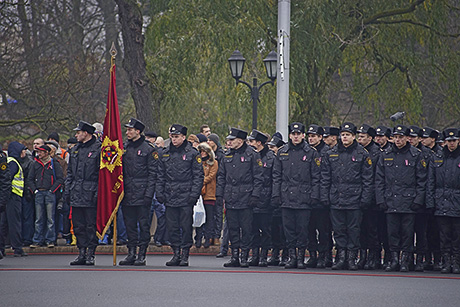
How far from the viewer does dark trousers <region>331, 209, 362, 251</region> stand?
47.2ft

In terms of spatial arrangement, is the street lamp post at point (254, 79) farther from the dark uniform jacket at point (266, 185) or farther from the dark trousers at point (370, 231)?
the dark trousers at point (370, 231)

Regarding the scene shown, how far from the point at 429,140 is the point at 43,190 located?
23.2 feet

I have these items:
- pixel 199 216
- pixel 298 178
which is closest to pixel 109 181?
pixel 298 178

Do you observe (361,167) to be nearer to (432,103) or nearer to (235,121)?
(235,121)

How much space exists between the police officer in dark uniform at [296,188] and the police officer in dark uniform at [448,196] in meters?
1.78

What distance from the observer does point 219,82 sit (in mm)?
24375

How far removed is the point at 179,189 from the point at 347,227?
265 centimetres

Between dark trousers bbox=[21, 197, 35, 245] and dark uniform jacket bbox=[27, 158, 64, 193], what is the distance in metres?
0.31

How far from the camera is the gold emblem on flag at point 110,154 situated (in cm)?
1447

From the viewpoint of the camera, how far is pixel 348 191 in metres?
14.4

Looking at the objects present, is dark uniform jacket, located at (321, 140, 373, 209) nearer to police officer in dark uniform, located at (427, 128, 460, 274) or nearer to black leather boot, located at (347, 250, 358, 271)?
black leather boot, located at (347, 250, 358, 271)

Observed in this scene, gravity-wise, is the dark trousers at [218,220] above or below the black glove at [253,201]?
below

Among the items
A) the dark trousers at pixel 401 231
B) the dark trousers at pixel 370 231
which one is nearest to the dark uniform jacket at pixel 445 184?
the dark trousers at pixel 401 231

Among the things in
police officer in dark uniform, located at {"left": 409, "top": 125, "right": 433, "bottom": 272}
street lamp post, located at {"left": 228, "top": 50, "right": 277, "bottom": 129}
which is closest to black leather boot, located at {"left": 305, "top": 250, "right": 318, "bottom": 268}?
police officer in dark uniform, located at {"left": 409, "top": 125, "right": 433, "bottom": 272}
